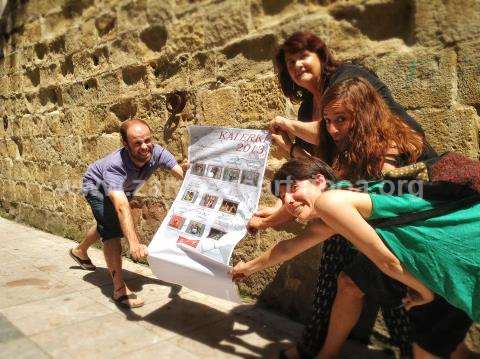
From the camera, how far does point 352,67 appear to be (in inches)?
69.5

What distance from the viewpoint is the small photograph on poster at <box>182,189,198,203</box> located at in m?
2.28

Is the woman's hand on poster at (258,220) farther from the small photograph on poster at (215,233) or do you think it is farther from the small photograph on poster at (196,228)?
the small photograph on poster at (196,228)

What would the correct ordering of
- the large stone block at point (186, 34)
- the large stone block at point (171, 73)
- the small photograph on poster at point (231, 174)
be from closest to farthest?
the small photograph on poster at point (231, 174) → the large stone block at point (186, 34) → the large stone block at point (171, 73)

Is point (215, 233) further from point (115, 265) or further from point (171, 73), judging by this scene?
point (171, 73)

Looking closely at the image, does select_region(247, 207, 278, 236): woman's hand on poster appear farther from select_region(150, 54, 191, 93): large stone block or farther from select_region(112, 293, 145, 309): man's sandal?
select_region(150, 54, 191, 93): large stone block

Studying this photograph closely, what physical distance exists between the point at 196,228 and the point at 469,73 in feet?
4.69

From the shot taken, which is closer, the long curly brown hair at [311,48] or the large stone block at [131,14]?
the long curly brown hair at [311,48]

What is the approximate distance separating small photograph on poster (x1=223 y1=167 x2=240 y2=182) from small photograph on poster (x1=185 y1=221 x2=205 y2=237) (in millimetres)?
265

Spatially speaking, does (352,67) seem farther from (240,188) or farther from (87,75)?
(87,75)

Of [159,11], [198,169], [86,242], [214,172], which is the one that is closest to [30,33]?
[159,11]

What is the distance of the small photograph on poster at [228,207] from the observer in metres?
2.08

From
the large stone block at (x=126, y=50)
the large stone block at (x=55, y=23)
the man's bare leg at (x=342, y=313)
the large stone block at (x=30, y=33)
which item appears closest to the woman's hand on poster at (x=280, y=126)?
the man's bare leg at (x=342, y=313)

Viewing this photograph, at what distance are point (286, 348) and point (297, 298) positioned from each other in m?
0.43

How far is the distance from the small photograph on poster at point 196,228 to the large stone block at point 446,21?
1.35m
